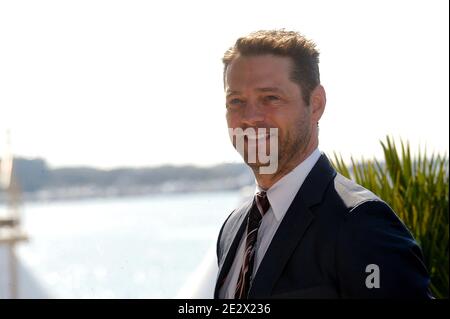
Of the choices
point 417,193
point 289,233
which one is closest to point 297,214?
point 289,233

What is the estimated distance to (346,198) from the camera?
4.95ft

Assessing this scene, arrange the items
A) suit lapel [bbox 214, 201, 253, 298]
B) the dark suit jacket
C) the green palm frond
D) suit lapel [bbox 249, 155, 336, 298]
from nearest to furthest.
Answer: the dark suit jacket
suit lapel [bbox 249, 155, 336, 298]
suit lapel [bbox 214, 201, 253, 298]
the green palm frond

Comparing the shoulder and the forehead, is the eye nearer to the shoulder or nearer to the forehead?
the forehead

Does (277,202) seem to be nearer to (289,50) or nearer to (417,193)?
(289,50)

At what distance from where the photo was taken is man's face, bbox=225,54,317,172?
1.56 meters

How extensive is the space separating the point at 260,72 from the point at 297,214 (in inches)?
11.9

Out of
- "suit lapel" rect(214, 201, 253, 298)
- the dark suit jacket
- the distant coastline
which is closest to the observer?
the dark suit jacket

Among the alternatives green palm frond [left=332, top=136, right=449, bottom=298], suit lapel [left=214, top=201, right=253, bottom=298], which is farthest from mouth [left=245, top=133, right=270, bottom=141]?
green palm frond [left=332, top=136, right=449, bottom=298]

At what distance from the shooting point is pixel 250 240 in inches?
64.5

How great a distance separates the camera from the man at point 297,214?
4.55 ft

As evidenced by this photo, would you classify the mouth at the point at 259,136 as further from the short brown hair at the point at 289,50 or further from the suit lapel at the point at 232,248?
the suit lapel at the point at 232,248

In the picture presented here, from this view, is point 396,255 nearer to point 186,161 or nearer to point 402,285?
point 402,285

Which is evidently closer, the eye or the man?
the man
